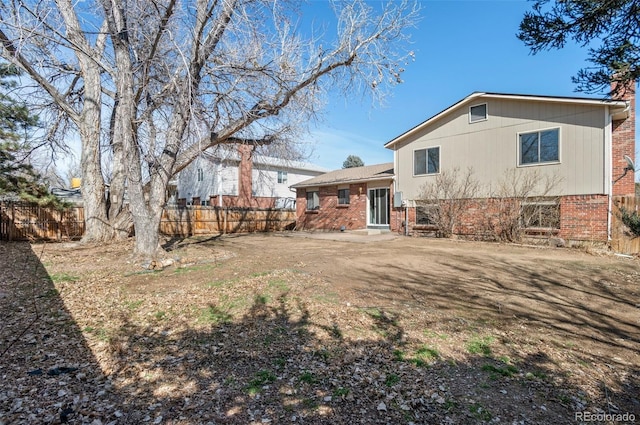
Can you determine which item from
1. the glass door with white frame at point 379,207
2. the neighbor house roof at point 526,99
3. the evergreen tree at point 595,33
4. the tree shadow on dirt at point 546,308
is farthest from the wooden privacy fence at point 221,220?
the evergreen tree at point 595,33

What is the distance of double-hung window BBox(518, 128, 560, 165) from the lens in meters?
11.8

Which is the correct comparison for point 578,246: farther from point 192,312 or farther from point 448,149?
point 192,312

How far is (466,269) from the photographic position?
759 cm

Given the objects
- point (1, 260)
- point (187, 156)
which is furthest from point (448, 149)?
point (1, 260)

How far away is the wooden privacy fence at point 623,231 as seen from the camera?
999cm

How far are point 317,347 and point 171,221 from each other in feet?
49.6

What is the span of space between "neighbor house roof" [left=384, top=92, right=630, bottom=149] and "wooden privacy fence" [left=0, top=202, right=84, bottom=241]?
14481mm

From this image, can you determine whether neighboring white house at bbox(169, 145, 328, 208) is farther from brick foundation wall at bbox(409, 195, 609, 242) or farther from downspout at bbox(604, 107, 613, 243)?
downspout at bbox(604, 107, 613, 243)

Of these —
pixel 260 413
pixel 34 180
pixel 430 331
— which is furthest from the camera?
pixel 34 180

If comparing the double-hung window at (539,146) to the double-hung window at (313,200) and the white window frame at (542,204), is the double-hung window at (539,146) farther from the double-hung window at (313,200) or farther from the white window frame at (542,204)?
the double-hung window at (313,200)

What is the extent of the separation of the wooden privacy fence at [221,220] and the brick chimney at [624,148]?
16.5 m

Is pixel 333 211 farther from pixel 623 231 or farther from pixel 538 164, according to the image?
pixel 623 231

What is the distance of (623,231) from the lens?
33.7ft

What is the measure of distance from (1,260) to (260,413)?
961 cm
